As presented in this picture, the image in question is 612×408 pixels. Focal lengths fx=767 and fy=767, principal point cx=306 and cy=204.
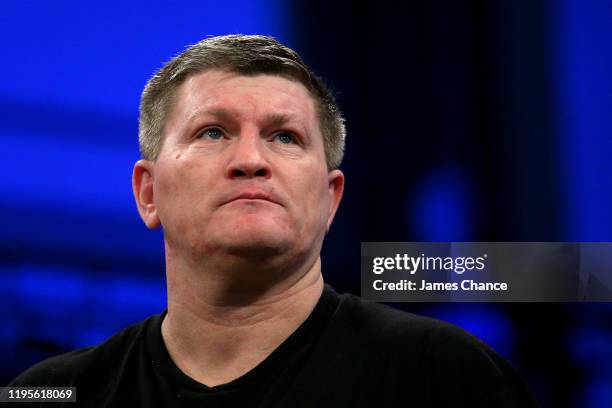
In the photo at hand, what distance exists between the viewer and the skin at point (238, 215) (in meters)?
1.17

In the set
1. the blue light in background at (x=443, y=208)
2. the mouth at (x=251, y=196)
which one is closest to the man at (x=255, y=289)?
the mouth at (x=251, y=196)

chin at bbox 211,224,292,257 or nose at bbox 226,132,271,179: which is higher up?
nose at bbox 226,132,271,179

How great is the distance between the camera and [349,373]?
118 cm

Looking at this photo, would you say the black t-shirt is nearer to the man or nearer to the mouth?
the man

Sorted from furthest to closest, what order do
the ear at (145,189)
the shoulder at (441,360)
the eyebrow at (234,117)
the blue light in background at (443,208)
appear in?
1. the blue light in background at (443,208)
2. the ear at (145,189)
3. the eyebrow at (234,117)
4. the shoulder at (441,360)

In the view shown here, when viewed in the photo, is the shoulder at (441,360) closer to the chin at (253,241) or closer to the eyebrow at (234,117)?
the chin at (253,241)

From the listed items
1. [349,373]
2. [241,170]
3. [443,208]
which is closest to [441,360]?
[349,373]

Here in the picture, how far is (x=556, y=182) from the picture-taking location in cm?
175

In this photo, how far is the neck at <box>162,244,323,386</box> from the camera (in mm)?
1223

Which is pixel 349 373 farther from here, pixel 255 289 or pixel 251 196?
pixel 251 196

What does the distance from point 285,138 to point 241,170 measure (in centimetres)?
13

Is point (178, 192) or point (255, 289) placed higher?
point (178, 192)

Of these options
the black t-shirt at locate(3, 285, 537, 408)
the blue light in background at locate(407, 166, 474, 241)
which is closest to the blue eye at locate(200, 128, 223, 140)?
the black t-shirt at locate(3, 285, 537, 408)

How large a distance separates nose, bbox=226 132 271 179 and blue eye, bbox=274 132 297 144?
5 cm
